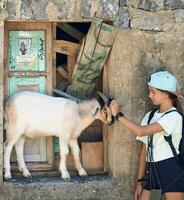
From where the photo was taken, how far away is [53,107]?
26.7 feet

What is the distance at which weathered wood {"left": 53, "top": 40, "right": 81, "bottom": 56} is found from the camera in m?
8.51

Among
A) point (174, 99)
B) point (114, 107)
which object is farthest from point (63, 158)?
point (174, 99)

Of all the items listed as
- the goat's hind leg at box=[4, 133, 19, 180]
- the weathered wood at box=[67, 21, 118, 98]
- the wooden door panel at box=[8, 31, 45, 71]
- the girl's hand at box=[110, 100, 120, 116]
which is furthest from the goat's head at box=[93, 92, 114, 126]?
the goat's hind leg at box=[4, 133, 19, 180]

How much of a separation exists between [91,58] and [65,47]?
1.53 ft

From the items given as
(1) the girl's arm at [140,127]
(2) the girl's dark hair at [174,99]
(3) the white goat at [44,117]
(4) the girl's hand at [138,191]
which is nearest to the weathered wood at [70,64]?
(3) the white goat at [44,117]

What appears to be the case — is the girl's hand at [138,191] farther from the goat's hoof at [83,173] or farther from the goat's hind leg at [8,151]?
the goat's hind leg at [8,151]

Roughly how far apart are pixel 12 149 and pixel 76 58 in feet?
4.05

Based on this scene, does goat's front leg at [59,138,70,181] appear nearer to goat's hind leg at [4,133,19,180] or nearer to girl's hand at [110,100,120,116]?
goat's hind leg at [4,133,19,180]

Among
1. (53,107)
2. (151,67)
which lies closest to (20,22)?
(53,107)

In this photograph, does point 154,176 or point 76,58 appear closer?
point 154,176

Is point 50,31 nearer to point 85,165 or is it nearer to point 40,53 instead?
point 40,53

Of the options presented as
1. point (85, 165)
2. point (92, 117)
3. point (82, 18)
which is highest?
point (82, 18)

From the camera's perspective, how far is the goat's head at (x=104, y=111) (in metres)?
8.07

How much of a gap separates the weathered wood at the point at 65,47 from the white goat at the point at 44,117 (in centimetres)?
61
